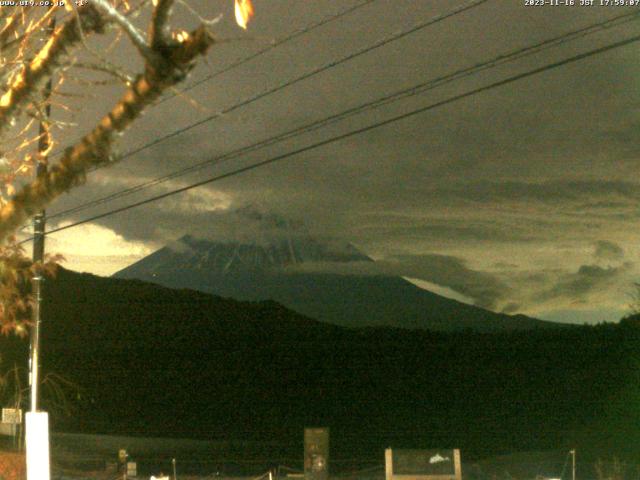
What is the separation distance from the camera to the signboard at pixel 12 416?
23.1 metres

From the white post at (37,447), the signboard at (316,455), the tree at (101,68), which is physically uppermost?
the tree at (101,68)

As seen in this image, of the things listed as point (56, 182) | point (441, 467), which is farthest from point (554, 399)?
point (56, 182)

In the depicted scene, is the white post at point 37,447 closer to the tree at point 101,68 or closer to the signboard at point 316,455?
the tree at point 101,68

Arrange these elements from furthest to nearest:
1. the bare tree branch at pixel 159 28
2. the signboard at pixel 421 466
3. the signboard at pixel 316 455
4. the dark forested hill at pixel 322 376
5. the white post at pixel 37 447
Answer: the dark forested hill at pixel 322 376 → the signboard at pixel 316 455 → the signboard at pixel 421 466 → the white post at pixel 37 447 → the bare tree branch at pixel 159 28

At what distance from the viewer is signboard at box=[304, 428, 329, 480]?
27469 millimetres

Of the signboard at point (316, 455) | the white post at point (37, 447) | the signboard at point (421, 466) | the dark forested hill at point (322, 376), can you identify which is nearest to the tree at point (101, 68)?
the white post at point (37, 447)

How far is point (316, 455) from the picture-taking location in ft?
91.9

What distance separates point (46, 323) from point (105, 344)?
827 centimetres

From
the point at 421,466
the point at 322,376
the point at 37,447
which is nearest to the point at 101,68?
the point at 37,447

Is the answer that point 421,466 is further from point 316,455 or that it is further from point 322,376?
point 322,376

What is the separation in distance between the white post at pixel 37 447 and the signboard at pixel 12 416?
10476 millimetres

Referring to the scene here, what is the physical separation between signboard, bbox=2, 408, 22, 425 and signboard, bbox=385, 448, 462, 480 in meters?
8.59

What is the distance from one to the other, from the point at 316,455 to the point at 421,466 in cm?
727

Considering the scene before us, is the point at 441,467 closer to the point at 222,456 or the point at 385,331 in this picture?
the point at 222,456
